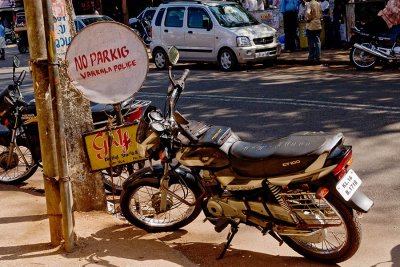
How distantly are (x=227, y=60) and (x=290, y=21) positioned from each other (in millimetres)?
3529

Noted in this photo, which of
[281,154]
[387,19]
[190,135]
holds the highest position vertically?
[387,19]

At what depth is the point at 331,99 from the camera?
38.4 feet

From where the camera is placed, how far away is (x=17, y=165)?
7.76m

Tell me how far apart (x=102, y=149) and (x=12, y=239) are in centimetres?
111

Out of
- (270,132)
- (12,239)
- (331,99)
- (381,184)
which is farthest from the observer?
(331,99)

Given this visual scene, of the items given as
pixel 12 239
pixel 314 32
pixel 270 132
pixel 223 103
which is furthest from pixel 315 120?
pixel 314 32

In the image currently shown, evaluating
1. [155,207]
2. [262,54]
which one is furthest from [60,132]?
[262,54]

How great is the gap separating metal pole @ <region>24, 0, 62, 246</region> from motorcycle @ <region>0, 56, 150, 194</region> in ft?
6.04

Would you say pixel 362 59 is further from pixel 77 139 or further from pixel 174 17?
pixel 77 139

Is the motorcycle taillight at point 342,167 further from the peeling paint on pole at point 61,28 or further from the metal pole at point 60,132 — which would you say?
the peeling paint on pole at point 61,28

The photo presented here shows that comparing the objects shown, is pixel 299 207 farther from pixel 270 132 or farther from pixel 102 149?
pixel 270 132

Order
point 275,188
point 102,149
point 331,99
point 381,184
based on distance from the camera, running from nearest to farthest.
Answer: point 275,188, point 102,149, point 381,184, point 331,99

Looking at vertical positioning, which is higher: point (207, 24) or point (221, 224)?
point (207, 24)

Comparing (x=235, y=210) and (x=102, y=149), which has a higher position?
(x=102, y=149)
